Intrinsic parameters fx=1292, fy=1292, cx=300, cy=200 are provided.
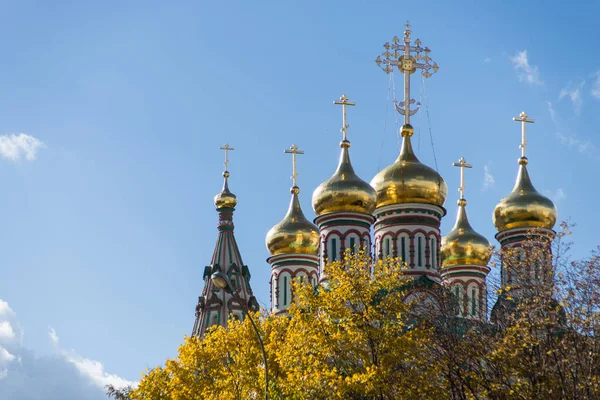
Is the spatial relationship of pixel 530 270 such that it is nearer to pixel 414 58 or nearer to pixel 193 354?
pixel 193 354

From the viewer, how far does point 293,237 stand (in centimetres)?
4831

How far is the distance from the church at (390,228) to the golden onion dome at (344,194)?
3cm

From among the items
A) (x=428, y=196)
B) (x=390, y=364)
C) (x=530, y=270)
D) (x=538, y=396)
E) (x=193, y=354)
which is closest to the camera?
(x=538, y=396)

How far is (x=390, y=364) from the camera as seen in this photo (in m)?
27.5

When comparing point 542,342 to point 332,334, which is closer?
point 542,342

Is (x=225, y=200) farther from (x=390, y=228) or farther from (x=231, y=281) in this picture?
(x=390, y=228)

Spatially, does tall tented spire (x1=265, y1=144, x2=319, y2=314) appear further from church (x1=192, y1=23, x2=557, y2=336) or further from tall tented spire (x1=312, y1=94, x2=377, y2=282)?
tall tented spire (x1=312, y1=94, x2=377, y2=282)

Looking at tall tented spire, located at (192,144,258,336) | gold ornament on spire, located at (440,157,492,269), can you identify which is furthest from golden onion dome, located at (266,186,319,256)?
gold ornament on spire, located at (440,157,492,269)

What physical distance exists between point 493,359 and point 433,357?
225cm

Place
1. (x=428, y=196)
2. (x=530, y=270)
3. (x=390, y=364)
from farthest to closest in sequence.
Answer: (x=428, y=196) < (x=390, y=364) < (x=530, y=270)

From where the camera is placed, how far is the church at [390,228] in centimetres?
4162

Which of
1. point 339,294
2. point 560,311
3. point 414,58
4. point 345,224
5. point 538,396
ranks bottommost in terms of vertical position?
point 538,396

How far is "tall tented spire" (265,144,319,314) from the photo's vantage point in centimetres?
4834

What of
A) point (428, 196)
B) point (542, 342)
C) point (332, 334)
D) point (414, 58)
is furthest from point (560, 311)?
point (414, 58)
